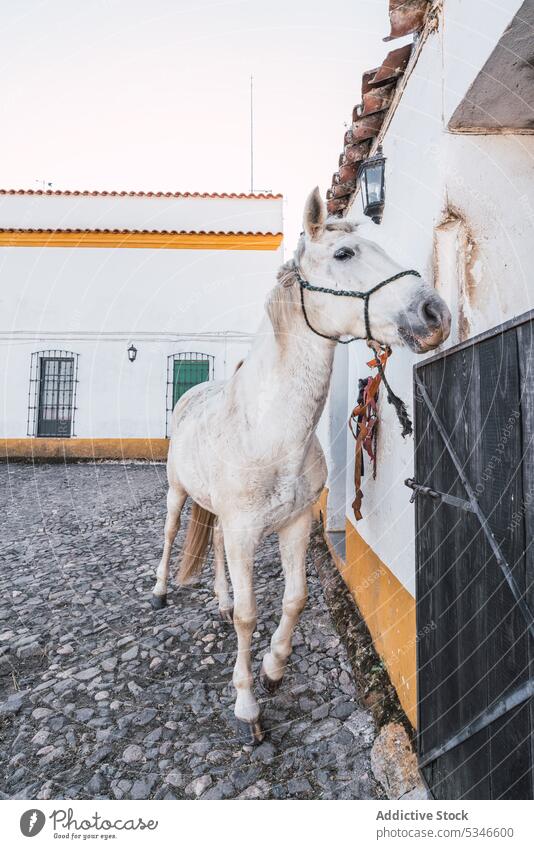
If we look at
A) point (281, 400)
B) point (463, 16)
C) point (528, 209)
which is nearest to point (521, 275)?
point (528, 209)

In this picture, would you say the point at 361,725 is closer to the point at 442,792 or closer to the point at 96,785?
the point at 442,792

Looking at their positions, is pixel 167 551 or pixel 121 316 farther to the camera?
pixel 121 316

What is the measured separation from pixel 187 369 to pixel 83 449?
375 cm

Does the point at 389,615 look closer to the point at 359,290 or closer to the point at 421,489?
the point at 421,489

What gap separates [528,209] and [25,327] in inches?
553

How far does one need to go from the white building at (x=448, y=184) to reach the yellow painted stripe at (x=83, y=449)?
10.1 metres

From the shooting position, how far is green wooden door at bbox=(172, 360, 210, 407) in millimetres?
12891

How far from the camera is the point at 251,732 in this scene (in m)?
2.18

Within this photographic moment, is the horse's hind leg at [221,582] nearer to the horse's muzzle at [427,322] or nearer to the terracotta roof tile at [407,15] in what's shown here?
the horse's muzzle at [427,322]

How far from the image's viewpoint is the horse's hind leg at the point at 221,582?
3.38 meters

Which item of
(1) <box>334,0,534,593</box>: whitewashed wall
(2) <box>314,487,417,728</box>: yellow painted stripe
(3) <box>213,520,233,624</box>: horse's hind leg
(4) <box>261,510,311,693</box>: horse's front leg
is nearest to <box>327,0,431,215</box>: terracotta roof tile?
(1) <box>334,0,534,593</box>: whitewashed wall

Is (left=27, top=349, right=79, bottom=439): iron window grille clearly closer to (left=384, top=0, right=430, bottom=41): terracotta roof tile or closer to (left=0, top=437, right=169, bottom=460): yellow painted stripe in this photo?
(left=0, top=437, right=169, bottom=460): yellow painted stripe

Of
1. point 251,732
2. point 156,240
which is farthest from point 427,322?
point 156,240

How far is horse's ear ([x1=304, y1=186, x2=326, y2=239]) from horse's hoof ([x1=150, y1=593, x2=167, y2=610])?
3119 millimetres
